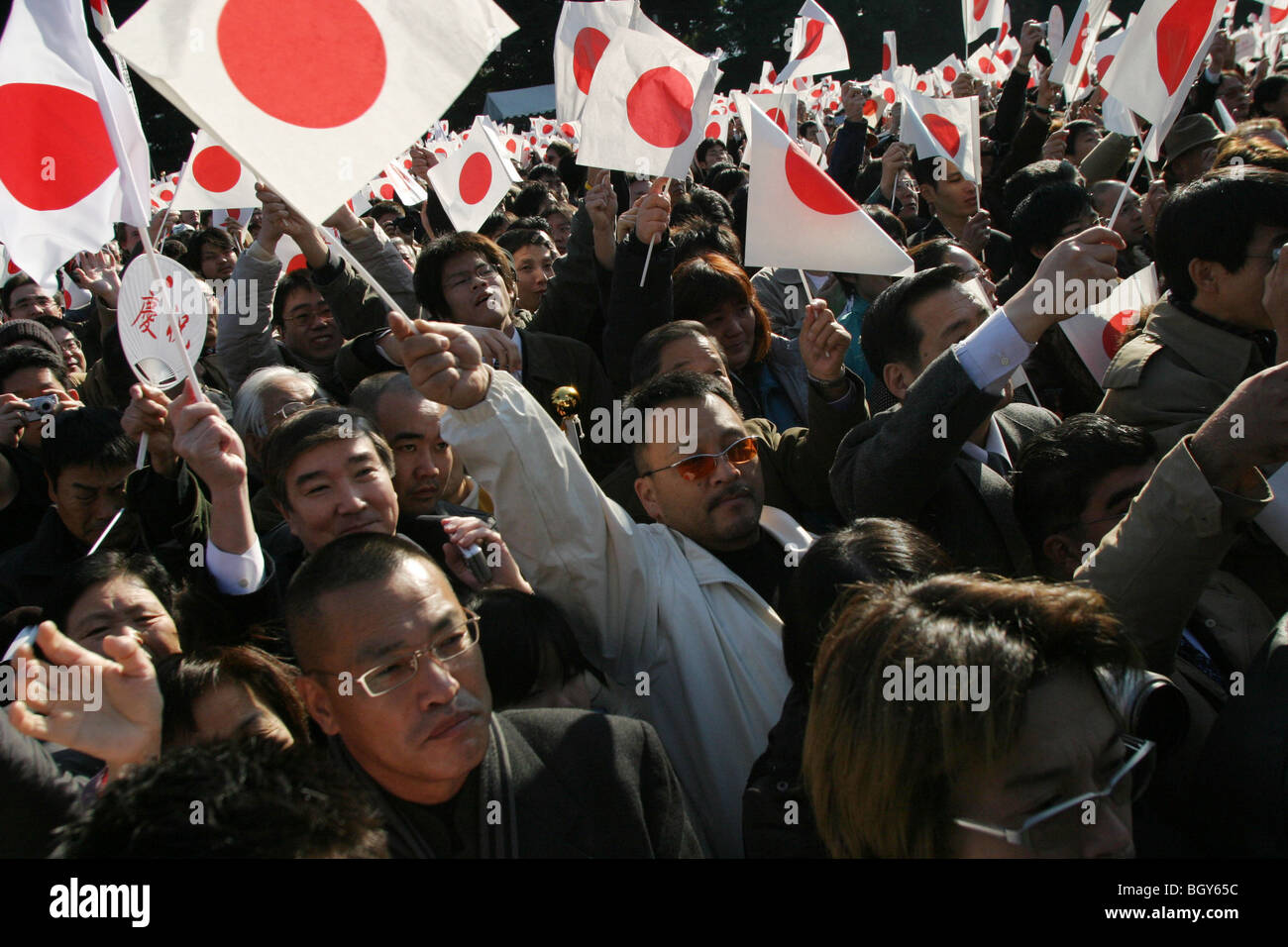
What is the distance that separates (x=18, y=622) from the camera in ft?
8.87

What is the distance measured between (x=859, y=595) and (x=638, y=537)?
A: 2.55ft

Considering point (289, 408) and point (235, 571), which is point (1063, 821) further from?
point (289, 408)

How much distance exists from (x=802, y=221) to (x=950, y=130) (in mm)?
3117

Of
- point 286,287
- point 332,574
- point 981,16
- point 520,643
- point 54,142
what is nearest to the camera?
point 332,574

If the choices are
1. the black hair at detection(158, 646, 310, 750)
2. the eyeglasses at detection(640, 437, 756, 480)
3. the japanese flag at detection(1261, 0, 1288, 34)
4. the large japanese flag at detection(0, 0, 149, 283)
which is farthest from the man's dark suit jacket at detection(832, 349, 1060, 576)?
the japanese flag at detection(1261, 0, 1288, 34)

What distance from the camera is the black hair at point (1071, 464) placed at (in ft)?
7.91

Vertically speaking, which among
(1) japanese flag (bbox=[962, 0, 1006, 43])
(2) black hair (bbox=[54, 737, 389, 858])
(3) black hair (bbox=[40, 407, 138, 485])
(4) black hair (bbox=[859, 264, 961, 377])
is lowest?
(2) black hair (bbox=[54, 737, 389, 858])

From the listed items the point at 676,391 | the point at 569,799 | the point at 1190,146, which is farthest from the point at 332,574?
the point at 1190,146

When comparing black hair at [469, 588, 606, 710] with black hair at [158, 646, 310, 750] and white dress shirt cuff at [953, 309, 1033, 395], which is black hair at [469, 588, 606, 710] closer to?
black hair at [158, 646, 310, 750]

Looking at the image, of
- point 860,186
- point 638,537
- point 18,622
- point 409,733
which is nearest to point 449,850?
point 409,733

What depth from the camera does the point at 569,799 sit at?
1.91 metres

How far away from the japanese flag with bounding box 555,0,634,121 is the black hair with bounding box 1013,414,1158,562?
375cm

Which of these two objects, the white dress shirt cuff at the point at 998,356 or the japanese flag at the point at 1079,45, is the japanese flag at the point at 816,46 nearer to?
the japanese flag at the point at 1079,45

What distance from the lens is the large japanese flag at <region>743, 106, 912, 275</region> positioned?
327 centimetres
